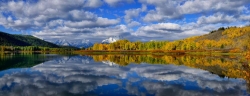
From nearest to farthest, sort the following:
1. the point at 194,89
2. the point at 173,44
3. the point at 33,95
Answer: the point at 33,95 < the point at 194,89 < the point at 173,44

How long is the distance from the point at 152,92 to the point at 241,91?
8.89 meters

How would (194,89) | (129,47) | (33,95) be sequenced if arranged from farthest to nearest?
1. (129,47)
2. (194,89)
3. (33,95)

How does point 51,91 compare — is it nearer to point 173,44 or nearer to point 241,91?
point 241,91

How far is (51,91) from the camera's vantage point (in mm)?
21625

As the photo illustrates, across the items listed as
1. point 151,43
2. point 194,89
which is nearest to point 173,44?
point 151,43

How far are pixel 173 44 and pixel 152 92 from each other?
16404 cm

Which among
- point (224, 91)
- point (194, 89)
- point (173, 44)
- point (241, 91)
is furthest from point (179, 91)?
point (173, 44)

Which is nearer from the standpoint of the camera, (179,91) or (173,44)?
(179,91)

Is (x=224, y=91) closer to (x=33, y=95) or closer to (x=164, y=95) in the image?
(x=164, y=95)

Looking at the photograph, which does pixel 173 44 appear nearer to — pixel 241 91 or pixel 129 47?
pixel 129 47

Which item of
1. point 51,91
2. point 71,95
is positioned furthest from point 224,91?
point 51,91

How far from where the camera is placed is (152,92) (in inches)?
842

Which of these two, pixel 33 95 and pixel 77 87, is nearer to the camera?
pixel 33 95

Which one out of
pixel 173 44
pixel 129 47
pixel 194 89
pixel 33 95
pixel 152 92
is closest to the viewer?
pixel 33 95
